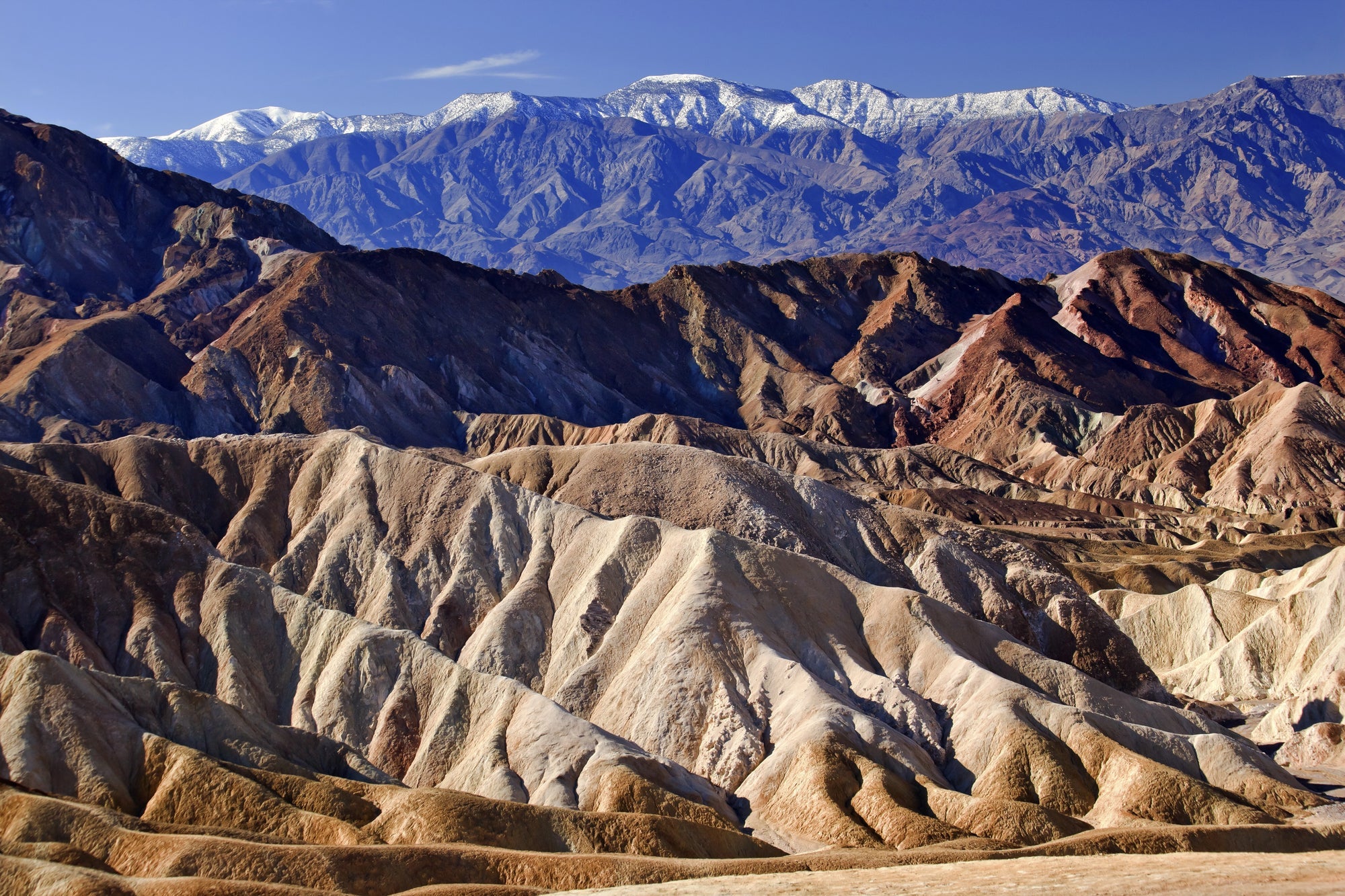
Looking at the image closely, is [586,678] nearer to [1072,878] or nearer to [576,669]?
[576,669]

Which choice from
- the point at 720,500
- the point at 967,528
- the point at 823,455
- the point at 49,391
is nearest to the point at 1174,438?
the point at 823,455

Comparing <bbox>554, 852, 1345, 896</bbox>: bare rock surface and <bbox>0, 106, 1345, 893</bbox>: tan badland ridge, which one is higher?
<bbox>0, 106, 1345, 893</bbox>: tan badland ridge

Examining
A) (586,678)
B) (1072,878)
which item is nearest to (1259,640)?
(586,678)

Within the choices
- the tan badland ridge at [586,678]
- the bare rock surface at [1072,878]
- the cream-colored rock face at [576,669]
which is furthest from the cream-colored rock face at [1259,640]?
the bare rock surface at [1072,878]

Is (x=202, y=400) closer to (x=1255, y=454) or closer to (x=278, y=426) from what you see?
(x=278, y=426)

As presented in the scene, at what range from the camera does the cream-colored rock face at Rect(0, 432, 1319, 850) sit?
65.1m

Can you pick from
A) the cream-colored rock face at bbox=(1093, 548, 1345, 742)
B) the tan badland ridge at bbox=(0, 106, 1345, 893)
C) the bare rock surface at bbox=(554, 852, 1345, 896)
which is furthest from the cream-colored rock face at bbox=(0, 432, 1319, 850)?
the bare rock surface at bbox=(554, 852, 1345, 896)

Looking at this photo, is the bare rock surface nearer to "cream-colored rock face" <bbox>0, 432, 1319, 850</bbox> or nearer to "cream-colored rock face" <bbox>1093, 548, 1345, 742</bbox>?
"cream-colored rock face" <bbox>0, 432, 1319, 850</bbox>

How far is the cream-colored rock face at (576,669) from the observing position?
65.1 meters

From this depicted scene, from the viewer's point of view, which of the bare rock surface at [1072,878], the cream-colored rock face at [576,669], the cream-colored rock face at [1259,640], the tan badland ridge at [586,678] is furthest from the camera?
the cream-colored rock face at [1259,640]

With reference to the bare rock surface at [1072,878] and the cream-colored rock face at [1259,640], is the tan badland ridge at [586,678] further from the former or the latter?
the bare rock surface at [1072,878]

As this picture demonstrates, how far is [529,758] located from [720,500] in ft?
117

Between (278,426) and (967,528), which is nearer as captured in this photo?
(967,528)

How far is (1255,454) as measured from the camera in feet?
586
